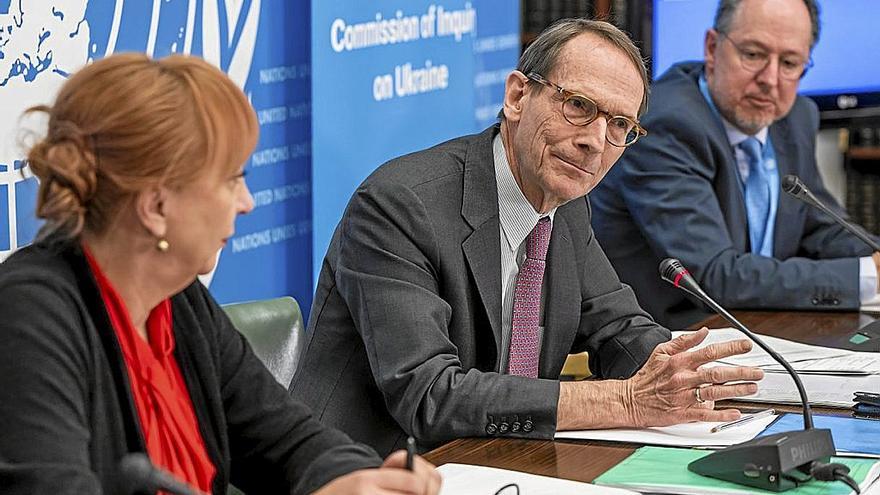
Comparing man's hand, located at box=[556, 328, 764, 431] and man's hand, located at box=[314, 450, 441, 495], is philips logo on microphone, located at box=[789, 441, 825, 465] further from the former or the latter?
man's hand, located at box=[314, 450, 441, 495]

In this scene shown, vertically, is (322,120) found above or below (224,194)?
below

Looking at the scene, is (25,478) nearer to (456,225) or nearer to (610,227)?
(456,225)

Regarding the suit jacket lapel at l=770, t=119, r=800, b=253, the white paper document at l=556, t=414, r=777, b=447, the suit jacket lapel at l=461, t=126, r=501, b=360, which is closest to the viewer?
the white paper document at l=556, t=414, r=777, b=447

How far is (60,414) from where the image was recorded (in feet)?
4.15

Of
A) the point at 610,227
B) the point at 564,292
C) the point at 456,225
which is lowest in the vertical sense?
the point at 610,227

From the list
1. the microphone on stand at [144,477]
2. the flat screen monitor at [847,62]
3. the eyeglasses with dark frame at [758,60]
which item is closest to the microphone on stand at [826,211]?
the eyeglasses with dark frame at [758,60]

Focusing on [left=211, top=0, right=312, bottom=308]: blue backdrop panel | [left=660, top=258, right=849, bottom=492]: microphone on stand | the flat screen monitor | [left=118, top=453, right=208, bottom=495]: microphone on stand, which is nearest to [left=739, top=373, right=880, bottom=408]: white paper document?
[left=660, top=258, right=849, bottom=492]: microphone on stand

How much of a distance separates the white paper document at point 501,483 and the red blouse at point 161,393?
30 centimetres

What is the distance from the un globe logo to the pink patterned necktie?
78 centimetres

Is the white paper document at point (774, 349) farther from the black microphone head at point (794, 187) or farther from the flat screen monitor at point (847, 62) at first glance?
the flat screen monitor at point (847, 62)

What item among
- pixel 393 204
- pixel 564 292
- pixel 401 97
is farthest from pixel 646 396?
pixel 401 97

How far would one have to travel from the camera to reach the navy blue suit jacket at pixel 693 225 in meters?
3.03

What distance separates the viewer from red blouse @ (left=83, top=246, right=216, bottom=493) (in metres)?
1.40

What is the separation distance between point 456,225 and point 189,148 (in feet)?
2.63
